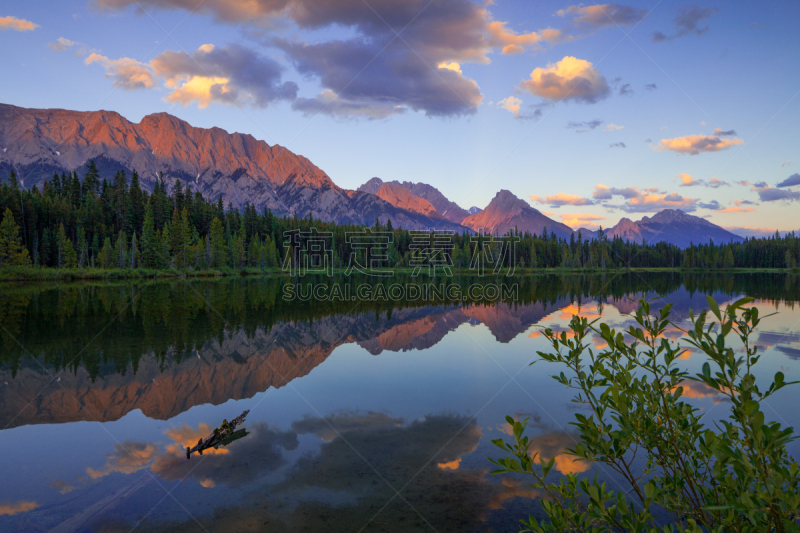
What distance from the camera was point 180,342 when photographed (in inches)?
878

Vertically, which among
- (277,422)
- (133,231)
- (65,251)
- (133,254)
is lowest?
(277,422)

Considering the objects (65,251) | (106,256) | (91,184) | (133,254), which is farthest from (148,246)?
(91,184)

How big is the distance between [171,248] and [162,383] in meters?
101

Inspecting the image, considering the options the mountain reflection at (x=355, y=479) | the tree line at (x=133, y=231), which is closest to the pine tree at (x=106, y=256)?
the tree line at (x=133, y=231)

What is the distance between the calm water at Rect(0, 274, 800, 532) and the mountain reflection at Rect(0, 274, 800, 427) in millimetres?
122

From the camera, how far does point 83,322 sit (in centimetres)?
2822

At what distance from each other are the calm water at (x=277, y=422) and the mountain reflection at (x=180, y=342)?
0.40 feet

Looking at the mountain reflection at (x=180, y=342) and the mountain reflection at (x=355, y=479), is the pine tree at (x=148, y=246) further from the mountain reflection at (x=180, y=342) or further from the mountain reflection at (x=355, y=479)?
the mountain reflection at (x=355, y=479)

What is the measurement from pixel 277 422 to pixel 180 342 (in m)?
12.7

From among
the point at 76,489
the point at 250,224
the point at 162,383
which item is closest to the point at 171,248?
the point at 250,224

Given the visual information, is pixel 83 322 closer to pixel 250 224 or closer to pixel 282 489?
pixel 282 489

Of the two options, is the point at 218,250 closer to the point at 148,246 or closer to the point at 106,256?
the point at 148,246

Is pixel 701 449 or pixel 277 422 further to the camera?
pixel 277 422

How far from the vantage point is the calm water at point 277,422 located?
317 inches
